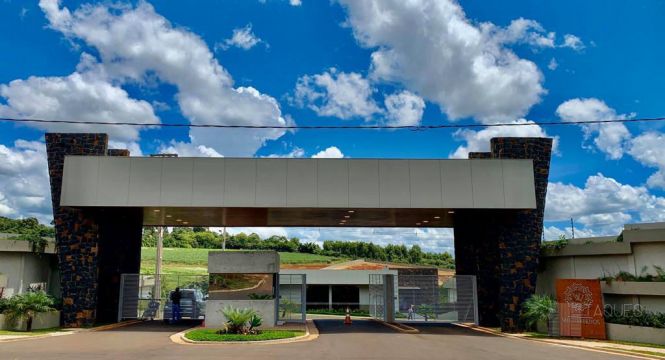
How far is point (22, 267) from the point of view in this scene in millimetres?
22922

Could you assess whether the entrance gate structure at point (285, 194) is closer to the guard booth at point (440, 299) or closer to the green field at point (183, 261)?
the guard booth at point (440, 299)

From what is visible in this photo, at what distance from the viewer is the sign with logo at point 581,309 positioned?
19.3 m

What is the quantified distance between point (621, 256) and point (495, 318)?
233 inches

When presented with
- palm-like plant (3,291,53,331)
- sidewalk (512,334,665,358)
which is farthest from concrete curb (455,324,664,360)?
palm-like plant (3,291,53,331)

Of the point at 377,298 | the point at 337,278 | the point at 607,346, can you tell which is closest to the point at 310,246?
the point at 337,278

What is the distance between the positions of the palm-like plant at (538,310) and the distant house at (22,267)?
68.6ft

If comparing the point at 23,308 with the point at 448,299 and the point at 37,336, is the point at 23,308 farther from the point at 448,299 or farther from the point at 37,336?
the point at 448,299

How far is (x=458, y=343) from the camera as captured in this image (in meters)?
17.2

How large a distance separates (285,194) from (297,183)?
63 cm

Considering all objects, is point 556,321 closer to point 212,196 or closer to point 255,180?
point 255,180

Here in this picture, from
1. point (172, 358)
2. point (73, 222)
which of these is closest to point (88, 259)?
point (73, 222)

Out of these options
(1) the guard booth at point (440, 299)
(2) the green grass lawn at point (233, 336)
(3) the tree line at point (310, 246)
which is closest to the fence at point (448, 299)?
(1) the guard booth at point (440, 299)

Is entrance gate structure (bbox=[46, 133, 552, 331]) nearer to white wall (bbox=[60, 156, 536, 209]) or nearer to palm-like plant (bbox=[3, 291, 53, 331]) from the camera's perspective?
white wall (bbox=[60, 156, 536, 209])

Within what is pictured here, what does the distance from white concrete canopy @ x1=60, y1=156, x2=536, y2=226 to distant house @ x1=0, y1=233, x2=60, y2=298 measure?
406 cm
